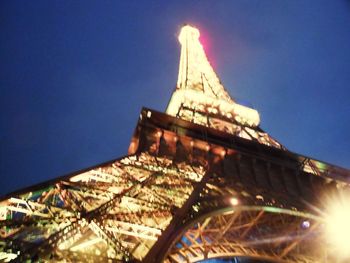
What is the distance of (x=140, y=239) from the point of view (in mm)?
8078

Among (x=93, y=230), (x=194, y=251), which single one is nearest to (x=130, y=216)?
(x=93, y=230)

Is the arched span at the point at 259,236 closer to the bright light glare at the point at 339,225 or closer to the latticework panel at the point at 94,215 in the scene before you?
the bright light glare at the point at 339,225

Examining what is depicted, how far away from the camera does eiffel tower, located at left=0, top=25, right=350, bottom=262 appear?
6.68 meters

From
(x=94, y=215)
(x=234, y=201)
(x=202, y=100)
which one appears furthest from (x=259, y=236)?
(x=202, y=100)

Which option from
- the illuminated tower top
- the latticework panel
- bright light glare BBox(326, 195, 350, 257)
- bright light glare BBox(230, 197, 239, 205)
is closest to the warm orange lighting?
bright light glare BBox(230, 197, 239, 205)

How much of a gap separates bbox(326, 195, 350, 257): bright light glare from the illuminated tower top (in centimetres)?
734

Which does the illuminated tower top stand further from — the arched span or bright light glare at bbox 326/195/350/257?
bright light glare at bbox 326/195/350/257

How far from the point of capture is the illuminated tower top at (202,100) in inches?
858

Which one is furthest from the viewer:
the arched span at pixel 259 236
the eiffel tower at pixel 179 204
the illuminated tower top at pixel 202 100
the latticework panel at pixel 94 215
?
the illuminated tower top at pixel 202 100

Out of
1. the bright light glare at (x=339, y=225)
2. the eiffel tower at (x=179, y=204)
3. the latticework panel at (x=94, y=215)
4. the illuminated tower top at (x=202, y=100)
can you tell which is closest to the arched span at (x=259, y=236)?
the eiffel tower at (x=179, y=204)

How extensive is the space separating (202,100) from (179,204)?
1458 cm

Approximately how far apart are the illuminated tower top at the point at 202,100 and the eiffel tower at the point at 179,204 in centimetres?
65

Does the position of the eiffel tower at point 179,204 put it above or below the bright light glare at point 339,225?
below

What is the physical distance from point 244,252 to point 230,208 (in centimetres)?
453
